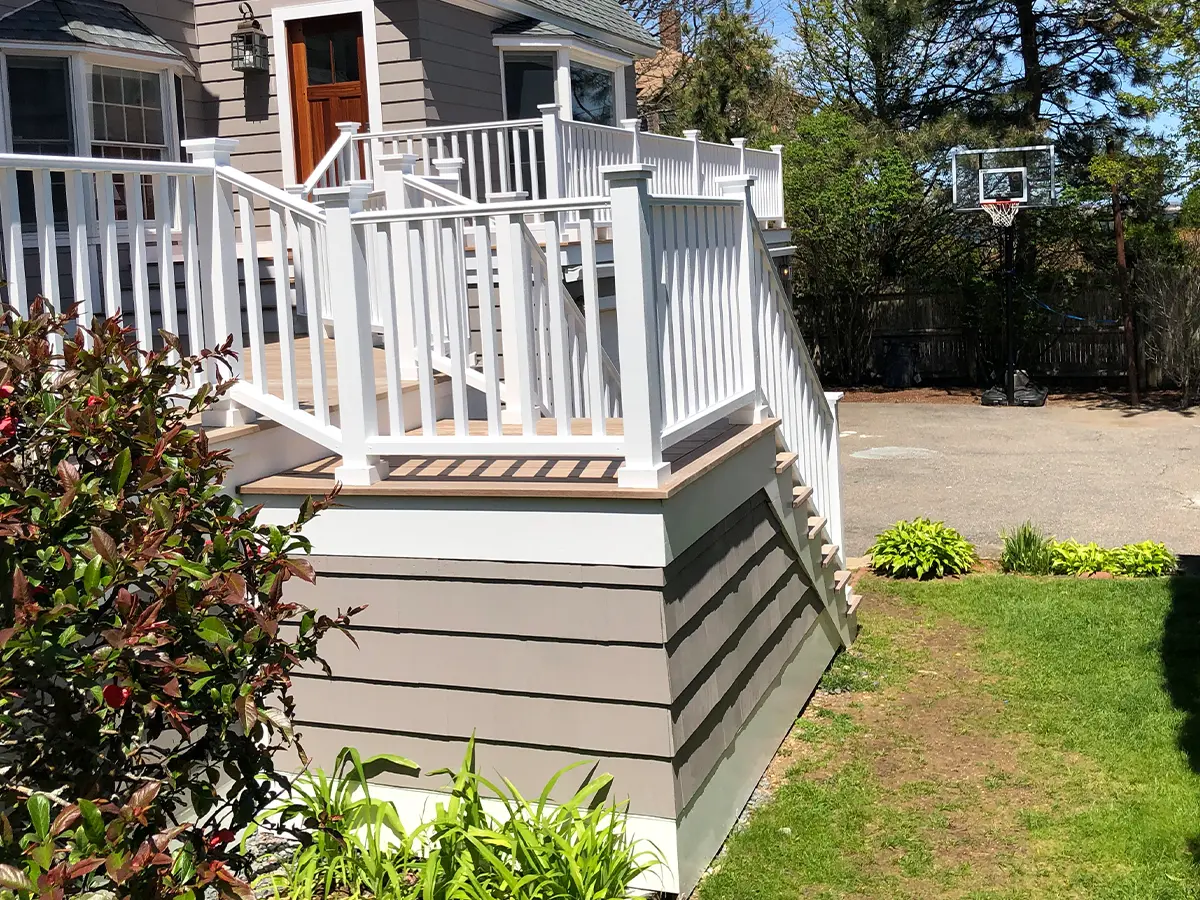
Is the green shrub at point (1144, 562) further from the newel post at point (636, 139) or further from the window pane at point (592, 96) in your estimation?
the window pane at point (592, 96)

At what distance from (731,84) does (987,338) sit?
7313mm

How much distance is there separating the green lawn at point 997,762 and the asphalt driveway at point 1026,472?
2.33 metres

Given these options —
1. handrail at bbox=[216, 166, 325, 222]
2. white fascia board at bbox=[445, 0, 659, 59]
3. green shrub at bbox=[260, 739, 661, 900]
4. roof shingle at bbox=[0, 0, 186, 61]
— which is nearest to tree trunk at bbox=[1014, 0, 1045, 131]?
white fascia board at bbox=[445, 0, 659, 59]

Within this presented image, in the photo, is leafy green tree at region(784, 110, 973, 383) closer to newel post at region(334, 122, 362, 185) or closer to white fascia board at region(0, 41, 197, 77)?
newel post at region(334, 122, 362, 185)

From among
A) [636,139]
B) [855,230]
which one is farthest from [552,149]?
[855,230]

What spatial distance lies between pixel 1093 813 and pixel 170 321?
150 inches

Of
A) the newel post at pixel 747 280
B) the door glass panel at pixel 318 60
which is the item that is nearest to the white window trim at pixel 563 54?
the door glass panel at pixel 318 60

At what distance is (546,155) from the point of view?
940 cm

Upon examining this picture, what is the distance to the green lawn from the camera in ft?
14.0

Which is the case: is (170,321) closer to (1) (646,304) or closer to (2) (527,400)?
(2) (527,400)

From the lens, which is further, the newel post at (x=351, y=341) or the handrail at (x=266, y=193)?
the handrail at (x=266, y=193)

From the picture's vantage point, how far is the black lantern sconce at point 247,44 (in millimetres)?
11141

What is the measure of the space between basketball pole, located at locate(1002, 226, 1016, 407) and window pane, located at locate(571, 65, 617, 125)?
6421 millimetres

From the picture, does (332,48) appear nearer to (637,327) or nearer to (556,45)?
(556,45)
